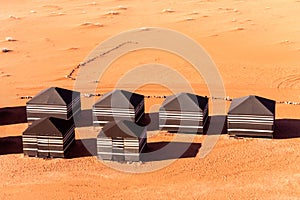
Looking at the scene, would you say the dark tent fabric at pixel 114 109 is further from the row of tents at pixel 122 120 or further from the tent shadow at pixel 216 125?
the tent shadow at pixel 216 125

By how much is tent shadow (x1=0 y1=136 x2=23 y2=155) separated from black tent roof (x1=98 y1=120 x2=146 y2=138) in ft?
19.7

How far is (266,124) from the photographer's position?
28.1 meters

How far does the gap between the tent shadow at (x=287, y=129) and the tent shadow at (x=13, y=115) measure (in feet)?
57.7

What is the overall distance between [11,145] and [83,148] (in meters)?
4.80

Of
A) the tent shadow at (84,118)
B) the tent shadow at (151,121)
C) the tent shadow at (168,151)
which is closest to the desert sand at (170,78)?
the tent shadow at (168,151)

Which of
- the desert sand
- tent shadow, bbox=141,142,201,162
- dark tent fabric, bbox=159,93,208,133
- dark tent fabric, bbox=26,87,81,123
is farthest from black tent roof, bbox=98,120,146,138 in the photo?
dark tent fabric, bbox=26,87,81,123

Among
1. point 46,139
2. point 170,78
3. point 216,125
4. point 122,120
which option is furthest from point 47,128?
point 170,78

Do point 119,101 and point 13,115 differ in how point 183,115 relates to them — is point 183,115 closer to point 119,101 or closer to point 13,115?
point 119,101

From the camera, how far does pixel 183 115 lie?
29422mm

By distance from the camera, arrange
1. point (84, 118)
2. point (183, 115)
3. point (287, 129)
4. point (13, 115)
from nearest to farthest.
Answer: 1. point (183, 115)
2. point (287, 129)
3. point (84, 118)
4. point (13, 115)

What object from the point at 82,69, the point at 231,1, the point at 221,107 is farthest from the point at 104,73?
the point at 231,1

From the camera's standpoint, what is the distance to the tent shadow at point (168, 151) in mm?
26797

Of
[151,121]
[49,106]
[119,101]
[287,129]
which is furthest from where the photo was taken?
[151,121]

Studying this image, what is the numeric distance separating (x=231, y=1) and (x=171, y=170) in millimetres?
61220
